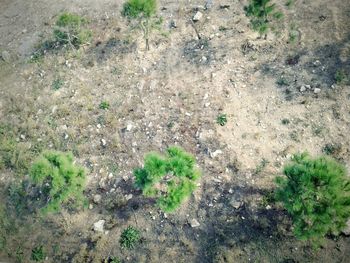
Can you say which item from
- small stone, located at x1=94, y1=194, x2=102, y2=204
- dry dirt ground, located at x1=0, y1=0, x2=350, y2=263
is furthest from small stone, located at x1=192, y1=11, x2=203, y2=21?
small stone, located at x1=94, y1=194, x2=102, y2=204

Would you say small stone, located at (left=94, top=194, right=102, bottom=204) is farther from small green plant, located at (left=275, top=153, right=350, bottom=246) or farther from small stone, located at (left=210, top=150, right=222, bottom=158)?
small green plant, located at (left=275, top=153, right=350, bottom=246)

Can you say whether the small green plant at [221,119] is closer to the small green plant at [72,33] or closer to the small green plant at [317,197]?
the small green plant at [317,197]

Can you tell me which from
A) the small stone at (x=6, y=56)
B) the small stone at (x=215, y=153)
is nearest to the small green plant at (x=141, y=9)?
the small stone at (x=215, y=153)

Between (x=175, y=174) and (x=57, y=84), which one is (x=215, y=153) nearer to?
(x=175, y=174)

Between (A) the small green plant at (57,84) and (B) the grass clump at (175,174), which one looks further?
(A) the small green plant at (57,84)

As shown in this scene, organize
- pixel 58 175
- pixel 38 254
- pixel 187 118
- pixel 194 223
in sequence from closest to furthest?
1. pixel 58 175
2. pixel 194 223
3. pixel 38 254
4. pixel 187 118

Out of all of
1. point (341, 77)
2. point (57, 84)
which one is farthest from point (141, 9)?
point (341, 77)

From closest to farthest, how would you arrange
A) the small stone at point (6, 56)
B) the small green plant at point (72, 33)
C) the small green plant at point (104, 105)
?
1. the small green plant at point (104, 105)
2. the small green plant at point (72, 33)
3. the small stone at point (6, 56)

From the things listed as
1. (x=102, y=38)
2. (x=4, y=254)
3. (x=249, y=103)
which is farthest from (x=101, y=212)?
(x=102, y=38)
